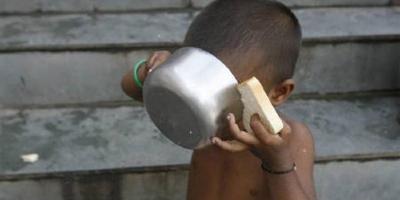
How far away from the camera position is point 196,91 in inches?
45.4

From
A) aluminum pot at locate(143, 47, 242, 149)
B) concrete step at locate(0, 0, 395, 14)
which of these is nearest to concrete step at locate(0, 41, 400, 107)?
concrete step at locate(0, 0, 395, 14)

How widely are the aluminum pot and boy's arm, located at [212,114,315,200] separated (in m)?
0.03

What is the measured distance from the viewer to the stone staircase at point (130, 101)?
6.70 ft

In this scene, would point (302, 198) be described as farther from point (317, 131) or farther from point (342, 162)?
point (317, 131)

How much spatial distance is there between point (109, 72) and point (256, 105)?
1.28m

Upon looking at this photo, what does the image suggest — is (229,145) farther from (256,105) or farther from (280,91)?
(280,91)

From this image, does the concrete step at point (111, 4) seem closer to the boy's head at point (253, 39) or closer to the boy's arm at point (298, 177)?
the boy's arm at point (298, 177)

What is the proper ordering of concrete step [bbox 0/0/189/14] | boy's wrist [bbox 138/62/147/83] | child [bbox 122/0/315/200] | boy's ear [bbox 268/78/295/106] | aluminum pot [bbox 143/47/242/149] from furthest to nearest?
concrete step [bbox 0/0/189/14] → boy's wrist [bbox 138/62/147/83] → boy's ear [bbox 268/78/295/106] → child [bbox 122/0/315/200] → aluminum pot [bbox 143/47/242/149]

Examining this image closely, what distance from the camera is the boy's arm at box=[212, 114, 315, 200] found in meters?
1.21

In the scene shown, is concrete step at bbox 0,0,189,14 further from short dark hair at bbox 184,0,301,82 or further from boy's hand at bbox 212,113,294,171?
boy's hand at bbox 212,113,294,171

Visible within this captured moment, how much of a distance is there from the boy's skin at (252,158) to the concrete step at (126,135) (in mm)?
350

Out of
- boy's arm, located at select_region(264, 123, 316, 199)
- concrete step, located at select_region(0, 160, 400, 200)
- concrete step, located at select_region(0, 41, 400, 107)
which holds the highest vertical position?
boy's arm, located at select_region(264, 123, 316, 199)

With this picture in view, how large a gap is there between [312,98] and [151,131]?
68cm

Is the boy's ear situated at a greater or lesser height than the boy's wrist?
greater
